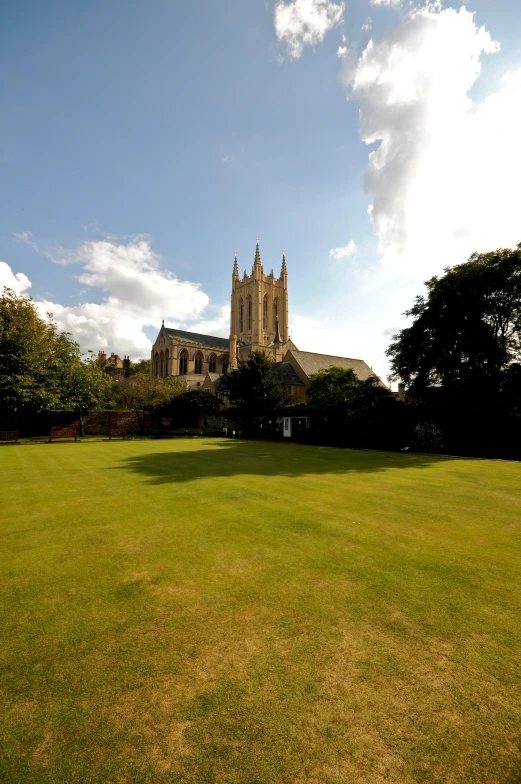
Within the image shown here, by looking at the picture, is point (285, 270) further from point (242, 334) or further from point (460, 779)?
point (460, 779)

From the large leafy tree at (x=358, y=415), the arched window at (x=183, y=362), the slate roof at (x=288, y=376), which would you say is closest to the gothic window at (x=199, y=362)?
the arched window at (x=183, y=362)

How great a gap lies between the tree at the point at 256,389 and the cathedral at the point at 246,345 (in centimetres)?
1479

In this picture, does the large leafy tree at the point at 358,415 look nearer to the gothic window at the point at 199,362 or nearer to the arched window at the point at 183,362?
the gothic window at the point at 199,362

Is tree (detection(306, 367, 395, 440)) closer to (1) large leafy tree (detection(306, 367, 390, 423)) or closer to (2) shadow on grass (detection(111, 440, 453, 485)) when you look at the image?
(1) large leafy tree (detection(306, 367, 390, 423))

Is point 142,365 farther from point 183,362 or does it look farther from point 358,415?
point 358,415

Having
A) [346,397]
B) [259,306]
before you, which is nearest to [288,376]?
[346,397]

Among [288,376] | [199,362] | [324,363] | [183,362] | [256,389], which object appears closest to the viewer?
[256,389]

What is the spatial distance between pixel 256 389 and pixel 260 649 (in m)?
29.6

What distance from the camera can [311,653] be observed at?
3.31 m

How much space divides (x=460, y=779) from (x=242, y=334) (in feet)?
297

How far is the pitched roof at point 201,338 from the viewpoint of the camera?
79.7 meters

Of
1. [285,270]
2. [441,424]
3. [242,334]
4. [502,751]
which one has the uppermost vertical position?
[285,270]

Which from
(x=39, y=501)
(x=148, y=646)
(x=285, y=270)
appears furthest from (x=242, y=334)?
(x=148, y=646)

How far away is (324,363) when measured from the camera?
52.7m
